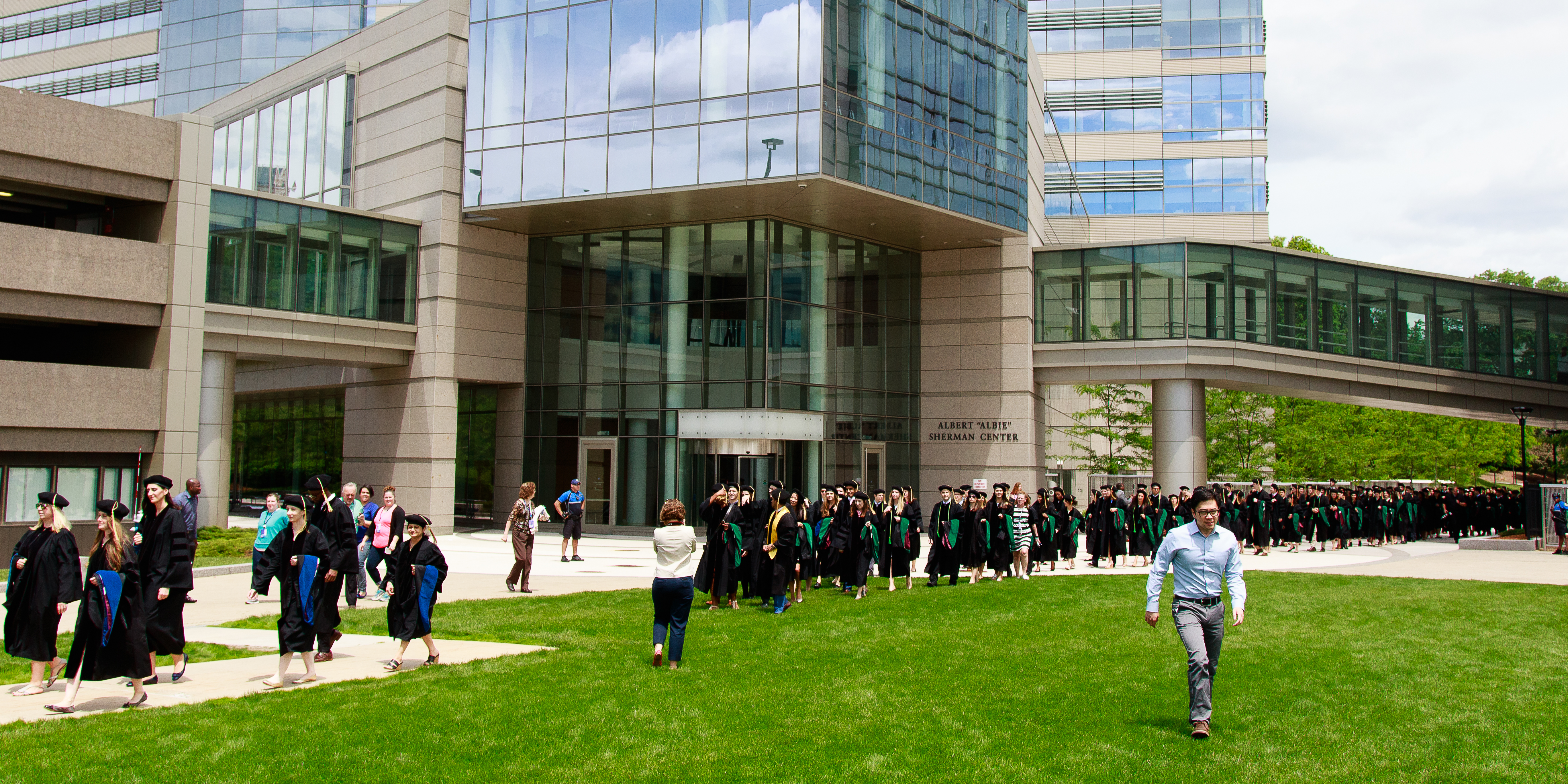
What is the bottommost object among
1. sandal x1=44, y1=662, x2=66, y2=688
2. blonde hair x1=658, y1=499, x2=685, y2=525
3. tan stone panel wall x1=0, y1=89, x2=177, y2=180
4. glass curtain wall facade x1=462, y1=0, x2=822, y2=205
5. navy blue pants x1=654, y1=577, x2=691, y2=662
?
sandal x1=44, y1=662, x2=66, y2=688

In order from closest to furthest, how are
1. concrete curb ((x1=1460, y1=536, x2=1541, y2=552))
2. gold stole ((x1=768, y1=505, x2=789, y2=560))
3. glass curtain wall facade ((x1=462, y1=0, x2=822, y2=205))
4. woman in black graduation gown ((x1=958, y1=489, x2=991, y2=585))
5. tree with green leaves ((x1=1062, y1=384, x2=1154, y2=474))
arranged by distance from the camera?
gold stole ((x1=768, y1=505, x2=789, y2=560)) → woman in black graduation gown ((x1=958, y1=489, x2=991, y2=585)) → glass curtain wall facade ((x1=462, y1=0, x2=822, y2=205)) → concrete curb ((x1=1460, y1=536, x2=1541, y2=552)) → tree with green leaves ((x1=1062, y1=384, x2=1154, y2=474))

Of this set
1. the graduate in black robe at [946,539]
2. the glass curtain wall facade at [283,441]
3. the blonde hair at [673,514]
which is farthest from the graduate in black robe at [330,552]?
the glass curtain wall facade at [283,441]

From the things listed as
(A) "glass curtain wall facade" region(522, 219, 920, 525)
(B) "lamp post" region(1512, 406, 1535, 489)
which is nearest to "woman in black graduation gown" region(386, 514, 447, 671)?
(A) "glass curtain wall facade" region(522, 219, 920, 525)

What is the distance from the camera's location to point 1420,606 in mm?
16656

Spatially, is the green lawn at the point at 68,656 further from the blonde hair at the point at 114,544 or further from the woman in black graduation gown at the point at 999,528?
the woman in black graduation gown at the point at 999,528

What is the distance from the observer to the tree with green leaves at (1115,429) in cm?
4725

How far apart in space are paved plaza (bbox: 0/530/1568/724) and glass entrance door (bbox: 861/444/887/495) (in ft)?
22.9

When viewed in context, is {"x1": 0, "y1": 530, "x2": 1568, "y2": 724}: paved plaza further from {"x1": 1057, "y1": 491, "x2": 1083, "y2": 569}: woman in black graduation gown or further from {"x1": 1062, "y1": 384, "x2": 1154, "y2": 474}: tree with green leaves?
{"x1": 1062, "y1": 384, "x2": 1154, "y2": 474}: tree with green leaves

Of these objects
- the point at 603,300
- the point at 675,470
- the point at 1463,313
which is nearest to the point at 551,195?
the point at 603,300

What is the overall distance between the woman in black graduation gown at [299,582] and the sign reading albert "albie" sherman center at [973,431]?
2683 cm

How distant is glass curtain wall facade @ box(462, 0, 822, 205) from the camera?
95.2 feet

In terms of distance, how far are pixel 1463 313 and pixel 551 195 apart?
2855 centimetres

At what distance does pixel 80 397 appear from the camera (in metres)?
24.1

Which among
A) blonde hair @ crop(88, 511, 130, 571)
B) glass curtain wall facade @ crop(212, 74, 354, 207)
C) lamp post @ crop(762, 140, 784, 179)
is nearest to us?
blonde hair @ crop(88, 511, 130, 571)
